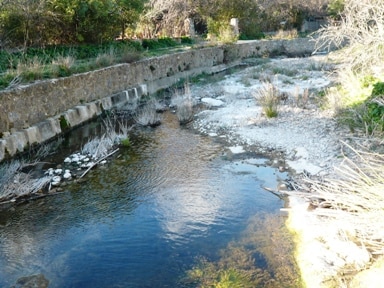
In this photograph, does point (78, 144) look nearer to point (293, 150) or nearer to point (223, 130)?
point (223, 130)

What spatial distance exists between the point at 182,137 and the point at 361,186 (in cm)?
561

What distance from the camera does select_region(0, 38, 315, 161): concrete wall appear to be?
28.2 feet

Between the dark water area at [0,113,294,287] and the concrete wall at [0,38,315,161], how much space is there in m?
2.21

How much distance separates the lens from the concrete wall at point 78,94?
8602 millimetres

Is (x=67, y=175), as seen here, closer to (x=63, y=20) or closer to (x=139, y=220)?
(x=139, y=220)

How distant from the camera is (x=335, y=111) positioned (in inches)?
373

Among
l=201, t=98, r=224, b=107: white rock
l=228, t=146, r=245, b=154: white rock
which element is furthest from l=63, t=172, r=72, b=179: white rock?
l=201, t=98, r=224, b=107: white rock

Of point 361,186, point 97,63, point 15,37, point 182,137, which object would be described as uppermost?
point 15,37

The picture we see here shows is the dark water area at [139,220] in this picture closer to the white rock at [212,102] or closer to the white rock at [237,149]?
the white rock at [237,149]

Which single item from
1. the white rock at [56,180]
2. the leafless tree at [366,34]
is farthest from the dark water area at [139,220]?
the leafless tree at [366,34]

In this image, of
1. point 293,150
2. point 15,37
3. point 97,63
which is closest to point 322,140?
point 293,150

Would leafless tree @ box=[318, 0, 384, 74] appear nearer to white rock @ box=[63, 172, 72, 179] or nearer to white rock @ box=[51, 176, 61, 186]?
white rock @ box=[63, 172, 72, 179]

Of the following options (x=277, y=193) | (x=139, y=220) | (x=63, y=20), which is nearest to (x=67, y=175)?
(x=139, y=220)

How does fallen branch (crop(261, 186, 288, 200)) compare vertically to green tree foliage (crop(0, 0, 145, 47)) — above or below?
below
